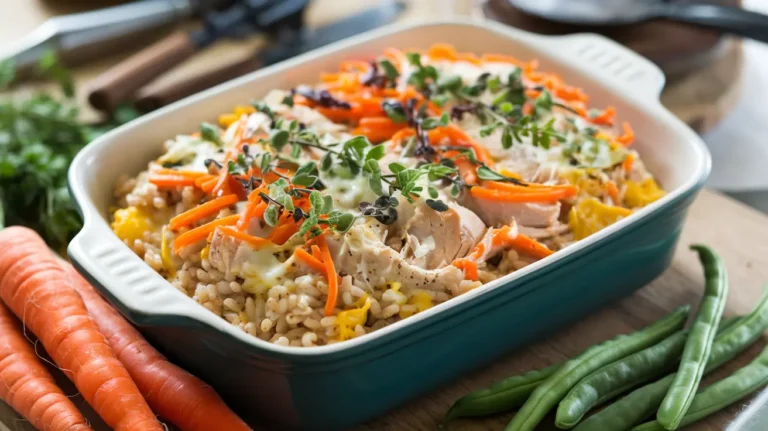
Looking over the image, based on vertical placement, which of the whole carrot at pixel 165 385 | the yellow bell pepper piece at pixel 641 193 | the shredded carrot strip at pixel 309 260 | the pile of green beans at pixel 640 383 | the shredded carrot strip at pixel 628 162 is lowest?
the pile of green beans at pixel 640 383

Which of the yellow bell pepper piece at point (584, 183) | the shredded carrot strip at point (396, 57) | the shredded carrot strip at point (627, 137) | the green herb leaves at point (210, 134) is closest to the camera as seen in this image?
the yellow bell pepper piece at point (584, 183)

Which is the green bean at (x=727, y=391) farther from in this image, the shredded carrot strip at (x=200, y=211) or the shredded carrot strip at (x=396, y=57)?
the shredded carrot strip at (x=396, y=57)

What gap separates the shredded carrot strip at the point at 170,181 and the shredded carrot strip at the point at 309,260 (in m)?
0.57

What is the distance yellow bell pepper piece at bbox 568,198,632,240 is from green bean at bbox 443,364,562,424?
1.50 ft

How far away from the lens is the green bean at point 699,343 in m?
2.35

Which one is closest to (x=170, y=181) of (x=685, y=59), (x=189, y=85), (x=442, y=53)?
(x=442, y=53)

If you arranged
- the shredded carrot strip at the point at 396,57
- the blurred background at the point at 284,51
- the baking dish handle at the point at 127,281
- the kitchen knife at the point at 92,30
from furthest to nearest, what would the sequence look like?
the kitchen knife at the point at 92,30 < the blurred background at the point at 284,51 < the shredded carrot strip at the point at 396,57 < the baking dish handle at the point at 127,281

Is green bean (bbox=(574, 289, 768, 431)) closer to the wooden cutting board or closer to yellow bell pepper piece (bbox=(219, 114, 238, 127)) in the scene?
the wooden cutting board

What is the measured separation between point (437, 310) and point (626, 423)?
0.71m

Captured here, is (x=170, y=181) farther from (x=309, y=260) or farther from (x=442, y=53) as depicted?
(x=442, y=53)

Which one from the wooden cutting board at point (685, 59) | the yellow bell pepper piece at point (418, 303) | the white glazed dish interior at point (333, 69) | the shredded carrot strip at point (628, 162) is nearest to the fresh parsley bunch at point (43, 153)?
the white glazed dish interior at point (333, 69)

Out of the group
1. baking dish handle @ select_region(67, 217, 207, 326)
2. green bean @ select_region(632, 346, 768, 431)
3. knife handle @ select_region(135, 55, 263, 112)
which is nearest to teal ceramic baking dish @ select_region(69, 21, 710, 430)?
baking dish handle @ select_region(67, 217, 207, 326)

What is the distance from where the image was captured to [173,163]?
291 cm

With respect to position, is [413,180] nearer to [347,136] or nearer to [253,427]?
[347,136]
